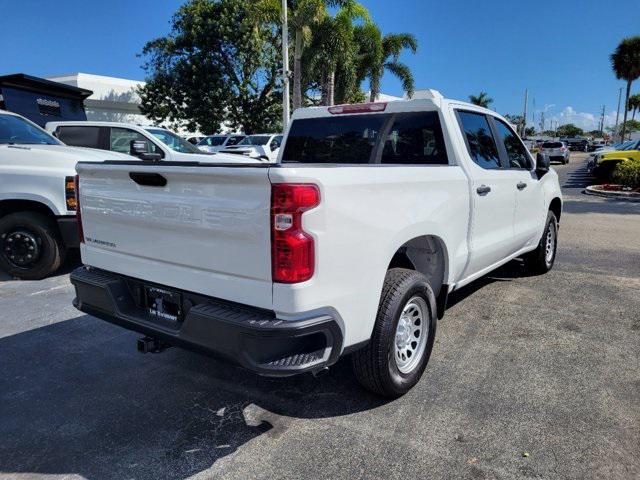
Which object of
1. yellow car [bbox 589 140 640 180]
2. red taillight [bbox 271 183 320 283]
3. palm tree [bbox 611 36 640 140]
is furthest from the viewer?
palm tree [bbox 611 36 640 140]

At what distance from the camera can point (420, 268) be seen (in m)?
3.84

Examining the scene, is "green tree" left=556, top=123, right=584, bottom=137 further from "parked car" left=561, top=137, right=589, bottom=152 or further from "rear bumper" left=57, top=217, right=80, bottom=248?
"rear bumper" left=57, top=217, right=80, bottom=248

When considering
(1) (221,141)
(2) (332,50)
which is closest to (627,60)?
(2) (332,50)

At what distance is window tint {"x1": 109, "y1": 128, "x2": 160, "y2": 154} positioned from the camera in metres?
8.24

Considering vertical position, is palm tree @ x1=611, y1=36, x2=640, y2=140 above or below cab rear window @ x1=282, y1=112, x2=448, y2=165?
above

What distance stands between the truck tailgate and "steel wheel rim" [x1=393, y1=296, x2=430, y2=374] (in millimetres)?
1159

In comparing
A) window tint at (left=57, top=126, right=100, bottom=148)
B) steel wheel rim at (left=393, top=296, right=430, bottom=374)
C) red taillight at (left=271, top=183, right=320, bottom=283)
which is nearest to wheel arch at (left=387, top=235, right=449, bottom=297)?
steel wheel rim at (left=393, top=296, right=430, bottom=374)

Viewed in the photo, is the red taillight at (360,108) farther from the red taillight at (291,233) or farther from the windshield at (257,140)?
the windshield at (257,140)

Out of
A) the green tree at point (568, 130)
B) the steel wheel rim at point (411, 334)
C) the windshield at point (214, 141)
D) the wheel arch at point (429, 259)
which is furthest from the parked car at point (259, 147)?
the green tree at point (568, 130)

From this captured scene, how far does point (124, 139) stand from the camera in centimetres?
841

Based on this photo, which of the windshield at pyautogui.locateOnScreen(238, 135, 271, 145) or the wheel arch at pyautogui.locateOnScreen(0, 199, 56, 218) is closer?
the wheel arch at pyautogui.locateOnScreen(0, 199, 56, 218)

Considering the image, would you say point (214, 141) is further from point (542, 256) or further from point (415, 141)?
point (415, 141)

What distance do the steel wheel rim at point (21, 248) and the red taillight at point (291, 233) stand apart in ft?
15.5

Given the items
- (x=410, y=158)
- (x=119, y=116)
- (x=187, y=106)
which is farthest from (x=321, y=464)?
(x=119, y=116)
